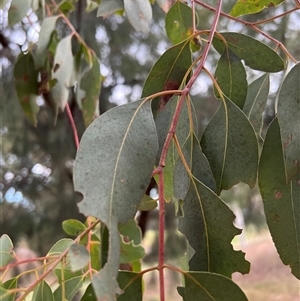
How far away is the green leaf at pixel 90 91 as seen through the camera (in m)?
0.73

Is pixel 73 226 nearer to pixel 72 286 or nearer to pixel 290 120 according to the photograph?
pixel 72 286

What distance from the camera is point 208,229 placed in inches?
13.0

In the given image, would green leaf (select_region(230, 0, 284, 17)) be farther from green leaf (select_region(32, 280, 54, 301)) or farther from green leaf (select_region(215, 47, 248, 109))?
green leaf (select_region(32, 280, 54, 301))

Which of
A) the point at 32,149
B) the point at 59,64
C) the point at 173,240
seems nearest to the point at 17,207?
the point at 32,149

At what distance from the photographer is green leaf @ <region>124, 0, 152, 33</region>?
1.58ft

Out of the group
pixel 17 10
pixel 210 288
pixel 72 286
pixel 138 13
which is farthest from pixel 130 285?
pixel 17 10

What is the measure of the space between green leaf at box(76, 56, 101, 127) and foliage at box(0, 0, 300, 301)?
0.23 meters

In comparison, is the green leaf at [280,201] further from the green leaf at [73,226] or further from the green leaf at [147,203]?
the green leaf at [73,226]

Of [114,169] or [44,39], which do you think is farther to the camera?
[44,39]

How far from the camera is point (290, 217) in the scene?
355 mm

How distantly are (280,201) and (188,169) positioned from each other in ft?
0.29

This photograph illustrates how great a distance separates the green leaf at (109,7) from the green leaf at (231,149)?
0.20 m

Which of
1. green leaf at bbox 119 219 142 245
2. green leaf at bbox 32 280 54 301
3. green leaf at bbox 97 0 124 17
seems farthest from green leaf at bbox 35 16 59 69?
green leaf at bbox 32 280 54 301

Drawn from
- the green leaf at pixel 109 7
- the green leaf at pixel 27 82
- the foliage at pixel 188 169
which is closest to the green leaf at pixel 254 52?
the foliage at pixel 188 169
